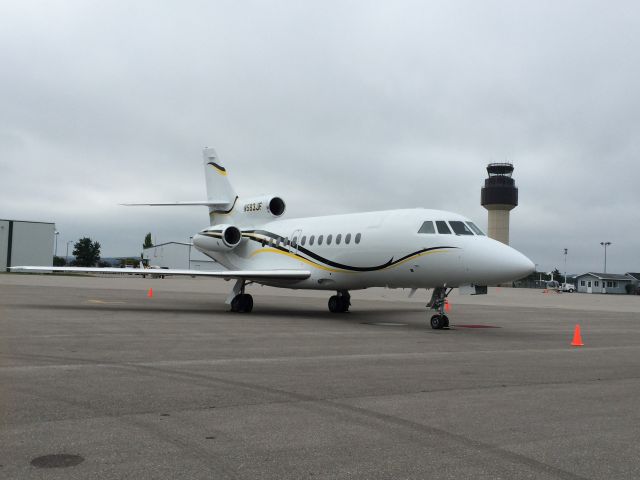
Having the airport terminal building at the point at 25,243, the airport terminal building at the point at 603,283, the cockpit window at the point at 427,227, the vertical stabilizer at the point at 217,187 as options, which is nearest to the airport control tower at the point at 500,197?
the airport terminal building at the point at 603,283

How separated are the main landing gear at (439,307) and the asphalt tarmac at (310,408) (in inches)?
129

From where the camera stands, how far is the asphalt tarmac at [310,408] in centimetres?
463

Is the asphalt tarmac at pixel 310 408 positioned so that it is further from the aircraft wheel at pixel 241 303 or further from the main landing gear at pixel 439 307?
the aircraft wheel at pixel 241 303

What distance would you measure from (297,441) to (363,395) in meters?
2.23

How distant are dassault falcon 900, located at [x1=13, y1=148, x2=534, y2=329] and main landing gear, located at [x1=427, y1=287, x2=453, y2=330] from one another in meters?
0.03

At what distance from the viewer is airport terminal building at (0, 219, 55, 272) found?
77.4 metres

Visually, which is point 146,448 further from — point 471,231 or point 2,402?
point 471,231

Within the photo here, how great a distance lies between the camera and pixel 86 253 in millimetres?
132000

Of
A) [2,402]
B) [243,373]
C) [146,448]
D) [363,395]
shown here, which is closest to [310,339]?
[243,373]

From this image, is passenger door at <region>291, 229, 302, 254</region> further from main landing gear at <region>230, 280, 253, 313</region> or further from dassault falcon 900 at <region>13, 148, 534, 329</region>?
main landing gear at <region>230, 280, 253, 313</region>

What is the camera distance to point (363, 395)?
7340mm

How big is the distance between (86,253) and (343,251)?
122353 mm

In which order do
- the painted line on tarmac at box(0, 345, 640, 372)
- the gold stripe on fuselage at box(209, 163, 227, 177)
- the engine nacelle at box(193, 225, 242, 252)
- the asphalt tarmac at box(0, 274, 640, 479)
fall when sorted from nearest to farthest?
the asphalt tarmac at box(0, 274, 640, 479)
the painted line on tarmac at box(0, 345, 640, 372)
the engine nacelle at box(193, 225, 242, 252)
the gold stripe on fuselage at box(209, 163, 227, 177)

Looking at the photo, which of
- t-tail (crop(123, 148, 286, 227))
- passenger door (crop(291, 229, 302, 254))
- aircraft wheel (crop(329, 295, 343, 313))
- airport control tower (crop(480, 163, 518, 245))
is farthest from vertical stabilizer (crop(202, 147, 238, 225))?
airport control tower (crop(480, 163, 518, 245))
